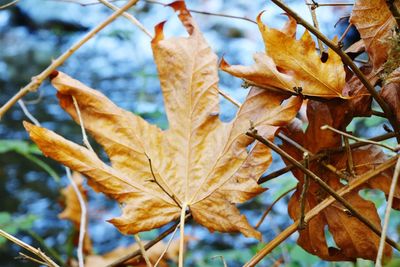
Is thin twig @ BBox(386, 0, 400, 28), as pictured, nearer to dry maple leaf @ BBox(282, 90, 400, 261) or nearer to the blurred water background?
dry maple leaf @ BBox(282, 90, 400, 261)

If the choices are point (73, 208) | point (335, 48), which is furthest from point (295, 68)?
point (73, 208)

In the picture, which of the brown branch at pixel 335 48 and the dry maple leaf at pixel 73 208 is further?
the dry maple leaf at pixel 73 208

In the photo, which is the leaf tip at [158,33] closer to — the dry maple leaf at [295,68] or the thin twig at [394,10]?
the dry maple leaf at [295,68]

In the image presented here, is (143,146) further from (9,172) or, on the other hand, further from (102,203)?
(9,172)

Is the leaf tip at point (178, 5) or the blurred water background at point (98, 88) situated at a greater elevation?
the blurred water background at point (98, 88)

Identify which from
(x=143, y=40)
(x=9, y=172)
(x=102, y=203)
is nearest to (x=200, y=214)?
(x=102, y=203)

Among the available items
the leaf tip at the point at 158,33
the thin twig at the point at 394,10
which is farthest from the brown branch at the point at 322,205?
the leaf tip at the point at 158,33
